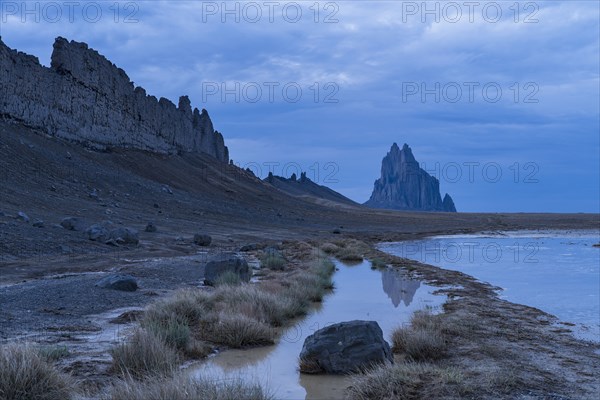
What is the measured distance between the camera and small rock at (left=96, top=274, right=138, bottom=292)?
50.1 feet

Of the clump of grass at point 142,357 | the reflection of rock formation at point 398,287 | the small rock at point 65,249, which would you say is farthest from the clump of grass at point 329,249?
the clump of grass at point 142,357

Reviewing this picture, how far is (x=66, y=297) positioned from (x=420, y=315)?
8034 millimetres

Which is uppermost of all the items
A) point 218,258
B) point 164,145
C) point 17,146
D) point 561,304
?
point 164,145

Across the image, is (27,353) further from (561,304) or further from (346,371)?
(561,304)

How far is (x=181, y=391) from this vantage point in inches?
212

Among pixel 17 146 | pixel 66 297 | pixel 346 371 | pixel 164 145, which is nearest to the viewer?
pixel 346 371

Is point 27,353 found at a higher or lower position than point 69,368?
higher

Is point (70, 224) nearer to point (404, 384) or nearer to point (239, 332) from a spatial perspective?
point (239, 332)

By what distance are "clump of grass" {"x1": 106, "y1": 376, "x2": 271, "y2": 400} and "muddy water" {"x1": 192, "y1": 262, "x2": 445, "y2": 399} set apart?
2.33ft

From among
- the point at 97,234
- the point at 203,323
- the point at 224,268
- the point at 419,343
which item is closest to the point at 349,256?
Result: the point at 97,234

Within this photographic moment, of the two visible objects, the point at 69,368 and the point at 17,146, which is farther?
the point at 17,146

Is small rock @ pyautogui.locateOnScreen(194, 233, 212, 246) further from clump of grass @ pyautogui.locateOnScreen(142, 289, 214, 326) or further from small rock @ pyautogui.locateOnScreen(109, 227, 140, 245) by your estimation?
clump of grass @ pyautogui.locateOnScreen(142, 289, 214, 326)

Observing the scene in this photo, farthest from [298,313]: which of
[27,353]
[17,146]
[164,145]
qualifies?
[164,145]

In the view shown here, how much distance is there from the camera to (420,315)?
41.3ft
